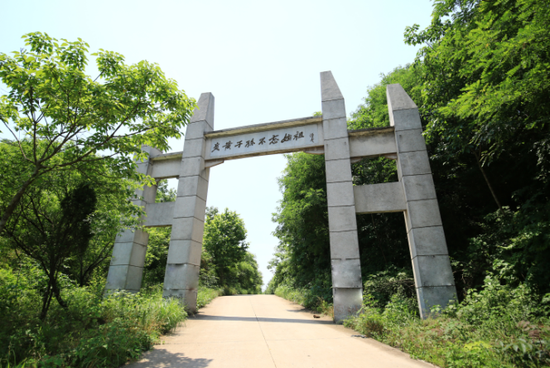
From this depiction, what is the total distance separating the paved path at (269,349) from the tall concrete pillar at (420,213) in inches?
106

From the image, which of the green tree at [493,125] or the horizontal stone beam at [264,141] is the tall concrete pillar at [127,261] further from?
the green tree at [493,125]

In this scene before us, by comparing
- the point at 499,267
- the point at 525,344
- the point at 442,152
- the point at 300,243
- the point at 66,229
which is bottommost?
the point at 525,344

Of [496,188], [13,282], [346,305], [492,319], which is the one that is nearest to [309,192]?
[346,305]

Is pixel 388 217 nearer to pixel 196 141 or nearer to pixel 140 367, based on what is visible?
pixel 196 141

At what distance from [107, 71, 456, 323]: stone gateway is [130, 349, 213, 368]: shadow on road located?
16.0 feet

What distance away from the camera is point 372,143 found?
32.9 feet

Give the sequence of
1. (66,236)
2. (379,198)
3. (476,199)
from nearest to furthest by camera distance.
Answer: (66,236), (379,198), (476,199)

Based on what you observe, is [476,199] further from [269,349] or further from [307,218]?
[269,349]

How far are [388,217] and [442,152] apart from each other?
127 inches

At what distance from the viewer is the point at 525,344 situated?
3748 mm

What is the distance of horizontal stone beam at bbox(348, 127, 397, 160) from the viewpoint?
388 inches

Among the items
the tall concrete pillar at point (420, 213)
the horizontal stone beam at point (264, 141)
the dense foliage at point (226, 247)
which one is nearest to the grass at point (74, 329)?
the horizontal stone beam at point (264, 141)

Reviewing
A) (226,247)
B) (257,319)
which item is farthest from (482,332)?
(226,247)

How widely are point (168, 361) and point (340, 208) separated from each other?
643 cm
